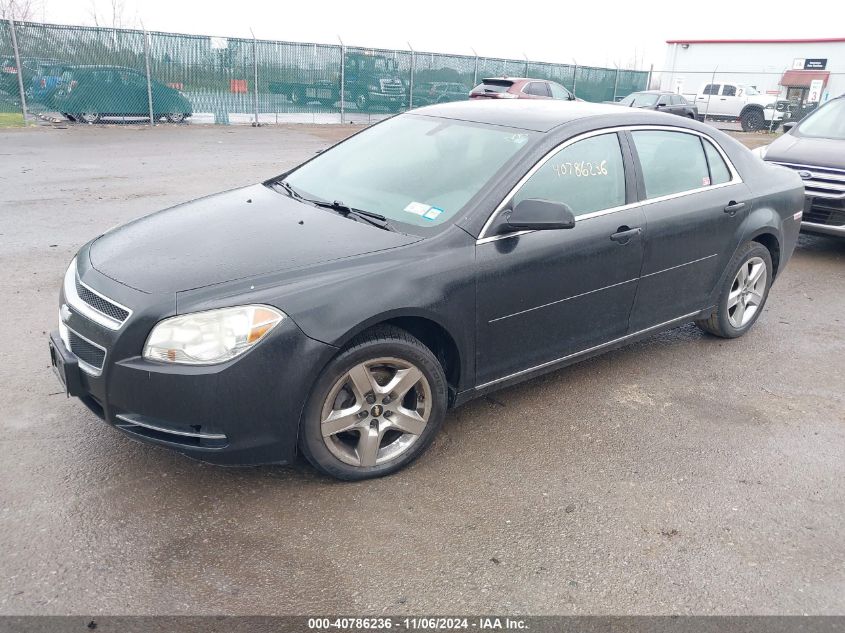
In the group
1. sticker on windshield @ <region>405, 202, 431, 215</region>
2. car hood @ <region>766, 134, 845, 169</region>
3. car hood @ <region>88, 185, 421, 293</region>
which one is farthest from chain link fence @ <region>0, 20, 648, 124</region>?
sticker on windshield @ <region>405, 202, 431, 215</region>

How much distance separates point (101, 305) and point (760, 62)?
4855cm

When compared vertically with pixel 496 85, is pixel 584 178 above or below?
above

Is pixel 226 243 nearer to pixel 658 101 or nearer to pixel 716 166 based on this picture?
pixel 716 166

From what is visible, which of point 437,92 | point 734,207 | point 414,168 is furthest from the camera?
point 437,92

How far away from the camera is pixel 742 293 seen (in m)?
5.18

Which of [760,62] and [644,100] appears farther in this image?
[760,62]

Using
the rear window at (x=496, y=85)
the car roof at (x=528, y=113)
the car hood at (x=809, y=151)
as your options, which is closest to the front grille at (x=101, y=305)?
the car roof at (x=528, y=113)

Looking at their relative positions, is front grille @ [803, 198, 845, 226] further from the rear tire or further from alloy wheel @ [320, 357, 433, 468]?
the rear tire

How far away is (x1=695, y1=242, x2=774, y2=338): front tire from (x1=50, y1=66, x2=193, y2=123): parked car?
17.0m

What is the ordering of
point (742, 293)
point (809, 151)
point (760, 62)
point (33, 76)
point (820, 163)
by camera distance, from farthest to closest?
point (760, 62), point (33, 76), point (809, 151), point (820, 163), point (742, 293)

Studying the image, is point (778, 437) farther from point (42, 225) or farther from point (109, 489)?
point (42, 225)

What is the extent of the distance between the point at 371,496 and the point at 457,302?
969 millimetres

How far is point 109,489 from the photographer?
3.16 meters

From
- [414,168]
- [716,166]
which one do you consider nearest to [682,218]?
[716,166]
